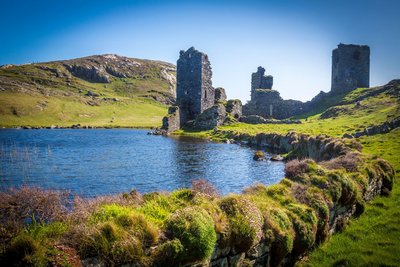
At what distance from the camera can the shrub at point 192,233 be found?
832 cm

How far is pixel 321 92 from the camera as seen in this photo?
9606 centimetres

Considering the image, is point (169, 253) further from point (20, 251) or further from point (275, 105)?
point (275, 105)

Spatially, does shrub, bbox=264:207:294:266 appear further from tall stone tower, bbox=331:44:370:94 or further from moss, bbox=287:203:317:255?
tall stone tower, bbox=331:44:370:94

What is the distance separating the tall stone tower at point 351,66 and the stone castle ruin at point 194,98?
115ft

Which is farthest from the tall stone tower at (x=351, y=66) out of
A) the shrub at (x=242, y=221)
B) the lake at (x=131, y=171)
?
the shrub at (x=242, y=221)

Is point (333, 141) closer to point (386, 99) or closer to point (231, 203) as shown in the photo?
point (231, 203)

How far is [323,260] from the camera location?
40.5ft

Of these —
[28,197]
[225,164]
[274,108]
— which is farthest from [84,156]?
[274,108]

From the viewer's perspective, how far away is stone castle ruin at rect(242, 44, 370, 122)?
302ft

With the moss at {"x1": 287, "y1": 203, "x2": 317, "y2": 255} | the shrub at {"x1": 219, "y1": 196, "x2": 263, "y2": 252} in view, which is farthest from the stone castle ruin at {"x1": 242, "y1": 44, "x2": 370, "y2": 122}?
the shrub at {"x1": 219, "y1": 196, "x2": 263, "y2": 252}

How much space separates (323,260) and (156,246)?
7.70 m

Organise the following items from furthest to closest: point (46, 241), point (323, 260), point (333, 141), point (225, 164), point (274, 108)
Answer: point (274, 108) → point (225, 164) → point (333, 141) → point (323, 260) → point (46, 241)

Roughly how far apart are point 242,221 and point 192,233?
2.12 m

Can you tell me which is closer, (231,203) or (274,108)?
(231,203)
